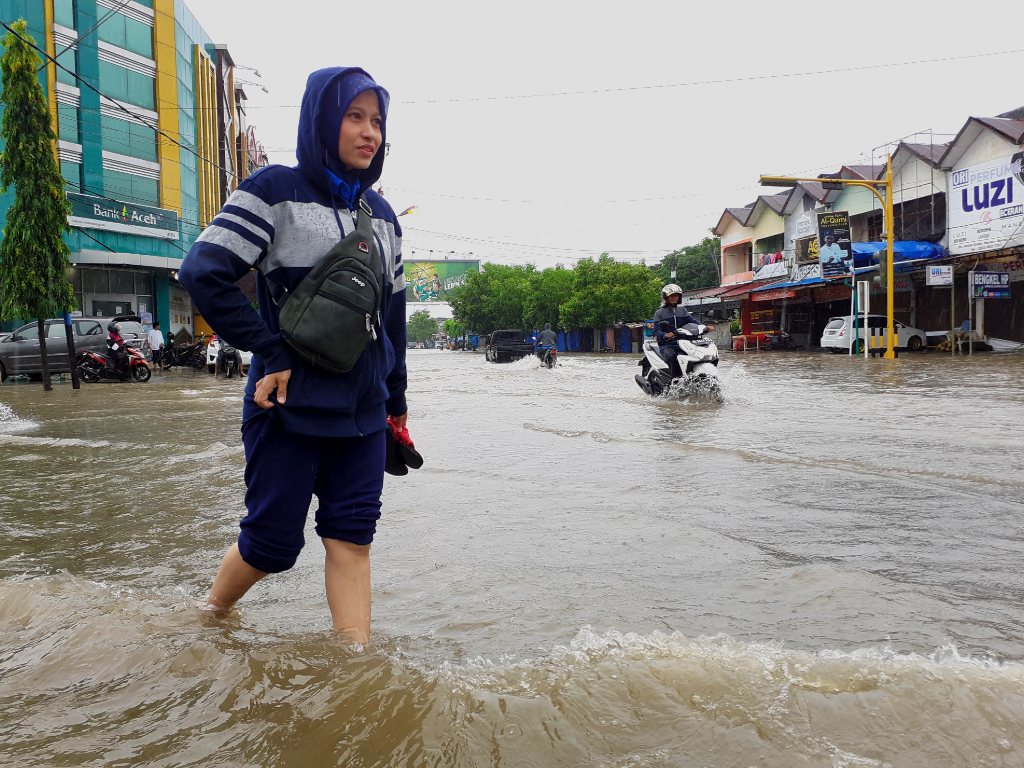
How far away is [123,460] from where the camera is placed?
6438 millimetres

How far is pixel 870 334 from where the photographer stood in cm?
2738

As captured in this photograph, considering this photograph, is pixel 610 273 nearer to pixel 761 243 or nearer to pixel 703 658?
pixel 761 243

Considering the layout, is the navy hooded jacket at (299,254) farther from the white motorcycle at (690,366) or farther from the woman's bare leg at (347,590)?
the white motorcycle at (690,366)

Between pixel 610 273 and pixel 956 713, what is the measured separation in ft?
152

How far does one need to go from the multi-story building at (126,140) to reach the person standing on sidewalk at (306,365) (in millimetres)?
26666

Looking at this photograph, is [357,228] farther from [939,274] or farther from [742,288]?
[742,288]

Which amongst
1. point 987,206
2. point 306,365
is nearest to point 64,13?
point 987,206

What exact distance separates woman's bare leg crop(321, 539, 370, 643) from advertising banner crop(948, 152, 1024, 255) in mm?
27207

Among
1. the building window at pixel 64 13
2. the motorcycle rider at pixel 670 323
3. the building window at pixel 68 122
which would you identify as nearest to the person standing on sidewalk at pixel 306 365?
the motorcycle rider at pixel 670 323

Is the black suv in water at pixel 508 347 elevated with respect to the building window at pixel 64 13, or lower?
lower

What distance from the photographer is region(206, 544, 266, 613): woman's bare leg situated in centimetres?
235

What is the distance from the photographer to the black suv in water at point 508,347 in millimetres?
33156

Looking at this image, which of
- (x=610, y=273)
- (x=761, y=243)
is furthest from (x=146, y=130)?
(x=761, y=243)

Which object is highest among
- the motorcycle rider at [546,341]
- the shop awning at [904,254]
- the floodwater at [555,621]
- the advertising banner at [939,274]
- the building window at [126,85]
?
the building window at [126,85]
